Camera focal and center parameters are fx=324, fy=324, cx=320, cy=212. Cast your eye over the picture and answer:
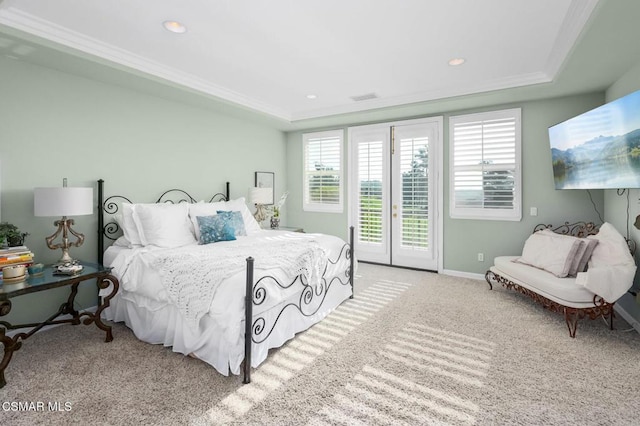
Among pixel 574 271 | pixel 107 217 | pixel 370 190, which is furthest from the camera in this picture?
pixel 370 190

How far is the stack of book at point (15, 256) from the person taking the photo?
2473mm

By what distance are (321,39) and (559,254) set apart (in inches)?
126

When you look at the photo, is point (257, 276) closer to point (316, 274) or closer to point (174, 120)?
point (316, 274)

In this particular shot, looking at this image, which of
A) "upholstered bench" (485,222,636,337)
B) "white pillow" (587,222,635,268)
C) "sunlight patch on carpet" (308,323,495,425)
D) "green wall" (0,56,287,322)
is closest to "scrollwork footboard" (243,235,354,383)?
"sunlight patch on carpet" (308,323,495,425)

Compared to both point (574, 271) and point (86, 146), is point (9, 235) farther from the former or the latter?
point (574, 271)

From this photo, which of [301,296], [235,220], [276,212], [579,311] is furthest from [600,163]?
[276,212]

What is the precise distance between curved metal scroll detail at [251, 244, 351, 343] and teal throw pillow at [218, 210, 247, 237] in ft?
4.22

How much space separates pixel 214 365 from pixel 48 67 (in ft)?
10.4

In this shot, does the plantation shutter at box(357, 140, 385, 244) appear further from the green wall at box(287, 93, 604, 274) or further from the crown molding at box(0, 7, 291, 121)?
the crown molding at box(0, 7, 291, 121)

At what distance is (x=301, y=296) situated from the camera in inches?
116

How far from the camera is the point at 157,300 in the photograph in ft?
8.88

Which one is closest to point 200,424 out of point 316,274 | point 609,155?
point 316,274

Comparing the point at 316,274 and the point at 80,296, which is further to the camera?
the point at 80,296

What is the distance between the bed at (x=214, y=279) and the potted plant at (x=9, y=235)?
715mm
